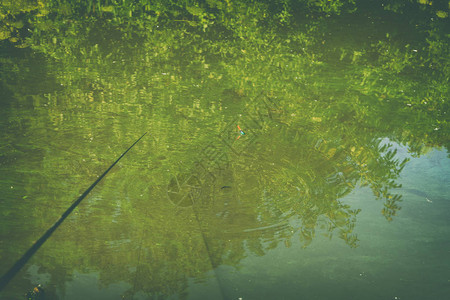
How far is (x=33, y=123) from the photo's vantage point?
3832mm

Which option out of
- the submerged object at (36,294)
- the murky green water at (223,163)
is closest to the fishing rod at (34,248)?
the murky green water at (223,163)

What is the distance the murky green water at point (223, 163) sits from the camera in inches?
94.3

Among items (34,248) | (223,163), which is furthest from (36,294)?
(223,163)

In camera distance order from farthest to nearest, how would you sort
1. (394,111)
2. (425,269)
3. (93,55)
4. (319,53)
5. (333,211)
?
(319,53), (93,55), (394,111), (333,211), (425,269)

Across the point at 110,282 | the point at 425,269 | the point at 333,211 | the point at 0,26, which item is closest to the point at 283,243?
the point at 333,211

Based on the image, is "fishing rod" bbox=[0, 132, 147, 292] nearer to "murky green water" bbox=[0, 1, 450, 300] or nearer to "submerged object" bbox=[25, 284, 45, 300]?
"murky green water" bbox=[0, 1, 450, 300]

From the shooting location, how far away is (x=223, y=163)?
3.42m

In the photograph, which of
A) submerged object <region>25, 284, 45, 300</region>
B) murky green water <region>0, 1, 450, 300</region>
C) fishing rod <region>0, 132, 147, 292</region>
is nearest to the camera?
submerged object <region>25, 284, 45, 300</region>

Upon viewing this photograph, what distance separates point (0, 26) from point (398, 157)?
5.58 meters

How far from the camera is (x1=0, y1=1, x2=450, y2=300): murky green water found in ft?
7.86

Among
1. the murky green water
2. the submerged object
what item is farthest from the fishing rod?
the submerged object

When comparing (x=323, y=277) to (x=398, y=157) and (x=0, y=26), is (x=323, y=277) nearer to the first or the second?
(x=398, y=157)

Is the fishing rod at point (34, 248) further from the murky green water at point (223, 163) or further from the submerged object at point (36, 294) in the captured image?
the submerged object at point (36, 294)

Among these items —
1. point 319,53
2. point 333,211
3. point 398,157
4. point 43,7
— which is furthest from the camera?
point 43,7
